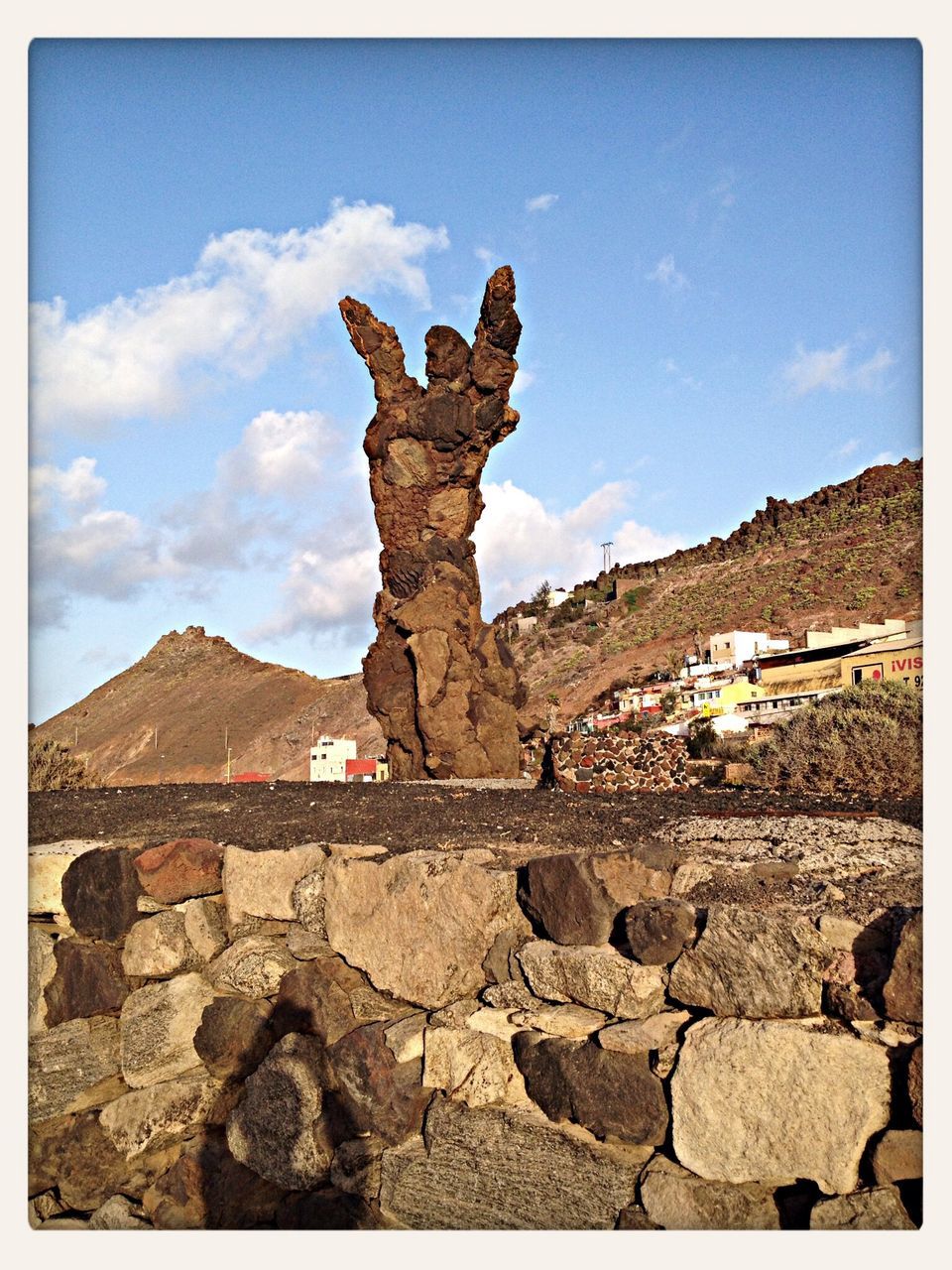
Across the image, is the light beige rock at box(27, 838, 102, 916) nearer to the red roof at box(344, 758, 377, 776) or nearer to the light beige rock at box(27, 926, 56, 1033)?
the light beige rock at box(27, 926, 56, 1033)

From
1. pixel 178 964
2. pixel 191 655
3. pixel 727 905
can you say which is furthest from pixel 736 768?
pixel 191 655

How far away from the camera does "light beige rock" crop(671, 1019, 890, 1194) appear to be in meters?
3.46

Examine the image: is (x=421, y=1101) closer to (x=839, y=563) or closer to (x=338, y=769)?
(x=338, y=769)

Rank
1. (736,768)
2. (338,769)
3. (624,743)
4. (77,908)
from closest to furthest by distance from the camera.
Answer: (77,908)
(736,768)
(624,743)
(338,769)

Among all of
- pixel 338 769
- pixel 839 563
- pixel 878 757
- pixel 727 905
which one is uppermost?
pixel 839 563

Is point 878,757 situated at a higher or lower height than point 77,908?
higher

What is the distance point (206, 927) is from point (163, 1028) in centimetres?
50

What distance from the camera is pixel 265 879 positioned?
4.86m

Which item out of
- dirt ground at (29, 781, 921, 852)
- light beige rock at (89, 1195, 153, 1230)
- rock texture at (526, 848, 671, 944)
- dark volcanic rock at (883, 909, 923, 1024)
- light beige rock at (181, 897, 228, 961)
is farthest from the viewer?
dirt ground at (29, 781, 921, 852)

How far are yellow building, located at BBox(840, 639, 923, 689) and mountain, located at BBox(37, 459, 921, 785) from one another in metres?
12.9

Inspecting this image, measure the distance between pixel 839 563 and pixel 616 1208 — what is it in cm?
2579

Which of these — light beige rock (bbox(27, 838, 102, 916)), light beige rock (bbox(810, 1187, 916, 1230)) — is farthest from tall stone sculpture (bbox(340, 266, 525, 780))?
light beige rock (bbox(810, 1187, 916, 1230))

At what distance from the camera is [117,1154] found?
4.79 metres

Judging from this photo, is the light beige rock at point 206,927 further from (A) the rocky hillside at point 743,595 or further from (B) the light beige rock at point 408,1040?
(A) the rocky hillside at point 743,595
